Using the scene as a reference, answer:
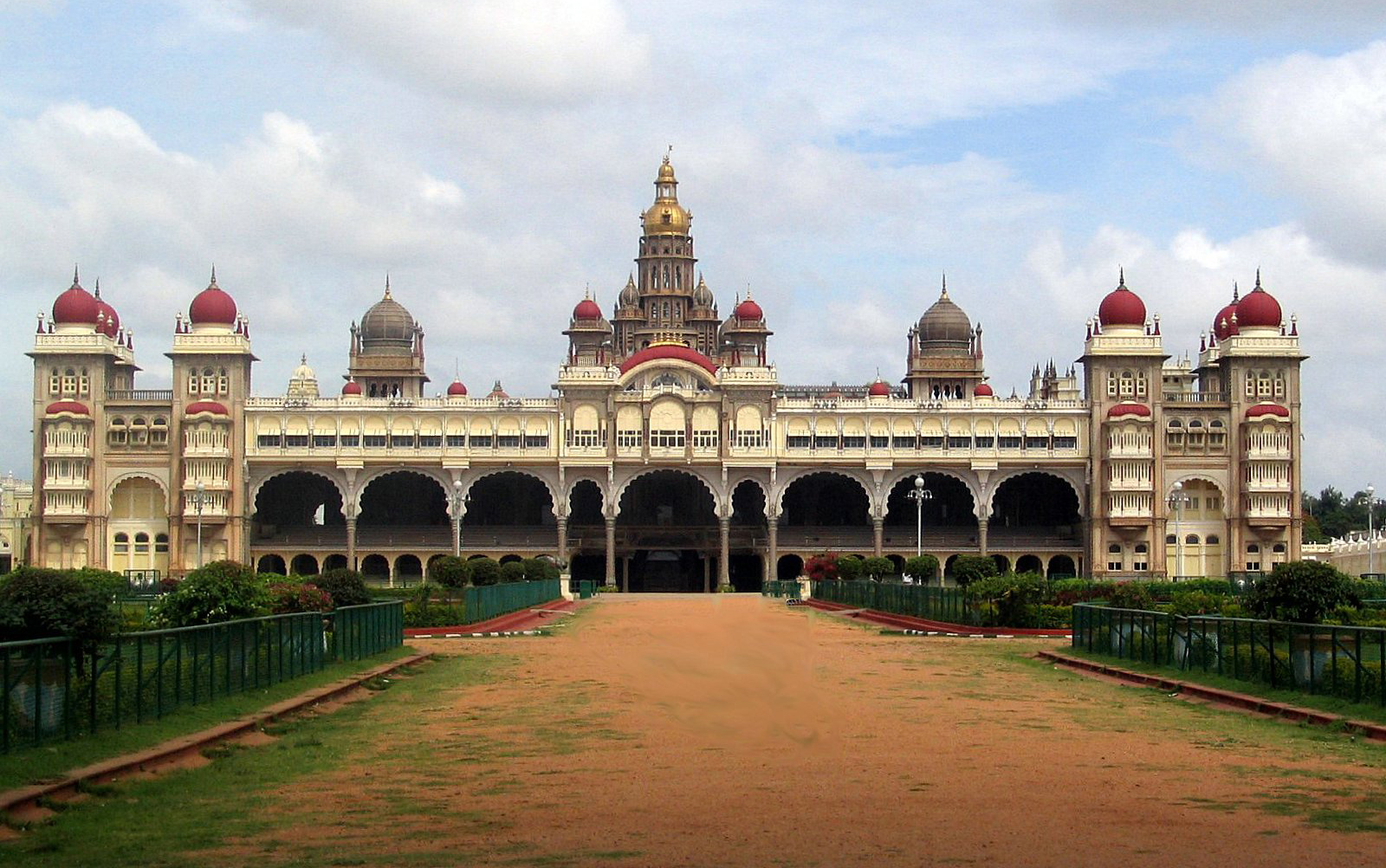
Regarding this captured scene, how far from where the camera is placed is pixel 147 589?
58.8 meters

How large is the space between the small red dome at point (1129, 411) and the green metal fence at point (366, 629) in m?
60.0

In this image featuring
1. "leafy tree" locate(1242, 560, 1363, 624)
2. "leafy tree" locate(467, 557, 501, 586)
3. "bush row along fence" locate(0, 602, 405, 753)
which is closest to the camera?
"bush row along fence" locate(0, 602, 405, 753)

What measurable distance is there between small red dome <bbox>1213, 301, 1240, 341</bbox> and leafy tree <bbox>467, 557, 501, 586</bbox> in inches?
1979

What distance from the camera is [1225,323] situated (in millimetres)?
Answer: 96938

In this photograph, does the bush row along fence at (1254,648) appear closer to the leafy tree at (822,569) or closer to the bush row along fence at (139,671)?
the bush row along fence at (139,671)

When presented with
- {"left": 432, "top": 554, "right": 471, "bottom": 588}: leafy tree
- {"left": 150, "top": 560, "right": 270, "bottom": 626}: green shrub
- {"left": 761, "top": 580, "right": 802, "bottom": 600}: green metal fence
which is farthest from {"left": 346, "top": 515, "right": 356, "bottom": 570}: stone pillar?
{"left": 150, "top": 560, "right": 270, "bottom": 626}: green shrub

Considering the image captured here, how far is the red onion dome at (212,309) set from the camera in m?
90.7

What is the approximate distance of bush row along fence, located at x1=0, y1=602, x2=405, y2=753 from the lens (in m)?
16.5

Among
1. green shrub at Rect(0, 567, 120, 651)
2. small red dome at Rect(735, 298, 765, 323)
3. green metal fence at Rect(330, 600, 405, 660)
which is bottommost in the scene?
green metal fence at Rect(330, 600, 405, 660)

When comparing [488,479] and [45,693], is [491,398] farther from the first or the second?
[45,693]

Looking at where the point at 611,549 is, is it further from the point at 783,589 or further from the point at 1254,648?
the point at 1254,648

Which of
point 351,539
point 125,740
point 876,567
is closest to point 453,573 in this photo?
point 876,567

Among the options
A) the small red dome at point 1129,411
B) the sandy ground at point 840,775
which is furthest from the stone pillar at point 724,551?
the sandy ground at point 840,775

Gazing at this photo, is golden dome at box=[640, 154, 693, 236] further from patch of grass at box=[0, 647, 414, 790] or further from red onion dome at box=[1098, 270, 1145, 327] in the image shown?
patch of grass at box=[0, 647, 414, 790]
